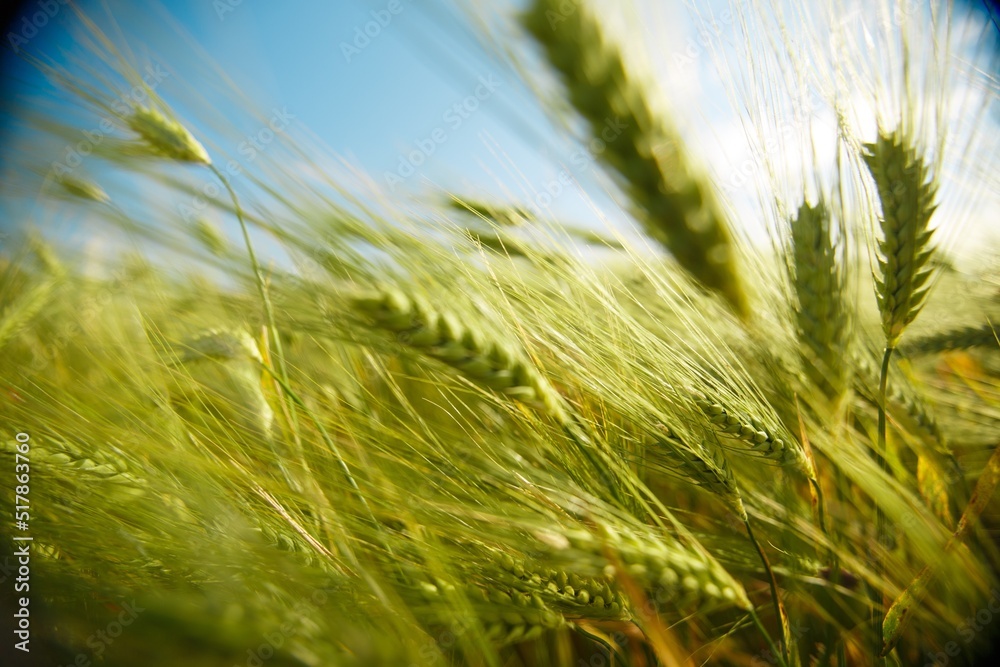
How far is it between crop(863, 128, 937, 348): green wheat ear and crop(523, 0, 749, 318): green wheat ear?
0.21m

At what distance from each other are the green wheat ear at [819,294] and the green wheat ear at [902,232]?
0.19ft

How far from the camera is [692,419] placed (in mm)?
625

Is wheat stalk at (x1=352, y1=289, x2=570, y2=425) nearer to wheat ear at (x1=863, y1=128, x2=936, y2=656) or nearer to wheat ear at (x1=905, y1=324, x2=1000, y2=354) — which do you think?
wheat ear at (x1=863, y1=128, x2=936, y2=656)

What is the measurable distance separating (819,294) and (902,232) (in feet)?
0.45

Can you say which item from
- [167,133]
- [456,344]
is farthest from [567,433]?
[167,133]

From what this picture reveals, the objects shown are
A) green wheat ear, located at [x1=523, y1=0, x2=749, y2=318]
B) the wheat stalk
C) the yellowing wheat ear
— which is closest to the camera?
the wheat stalk

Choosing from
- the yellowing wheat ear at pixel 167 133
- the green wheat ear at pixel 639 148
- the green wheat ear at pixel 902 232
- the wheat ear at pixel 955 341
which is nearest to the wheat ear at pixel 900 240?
the green wheat ear at pixel 902 232

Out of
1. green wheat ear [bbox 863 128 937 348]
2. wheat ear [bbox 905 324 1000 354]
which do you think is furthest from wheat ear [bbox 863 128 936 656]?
wheat ear [bbox 905 324 1000 354]

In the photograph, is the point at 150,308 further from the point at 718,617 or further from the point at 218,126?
the point at 718,617

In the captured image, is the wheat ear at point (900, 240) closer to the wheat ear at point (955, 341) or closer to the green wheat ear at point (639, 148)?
the green wheat ear at point (639, 148)

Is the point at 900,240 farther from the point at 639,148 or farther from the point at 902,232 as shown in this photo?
the point at 639,148

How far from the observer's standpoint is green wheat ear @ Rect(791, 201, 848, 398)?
0.73 m

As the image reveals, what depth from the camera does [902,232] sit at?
0.69m

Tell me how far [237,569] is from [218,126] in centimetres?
67
